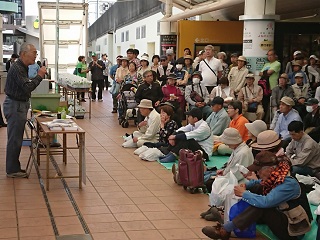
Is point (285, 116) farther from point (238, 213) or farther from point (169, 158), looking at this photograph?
point (238, 213)

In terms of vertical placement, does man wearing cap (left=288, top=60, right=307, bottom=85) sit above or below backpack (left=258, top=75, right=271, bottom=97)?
above

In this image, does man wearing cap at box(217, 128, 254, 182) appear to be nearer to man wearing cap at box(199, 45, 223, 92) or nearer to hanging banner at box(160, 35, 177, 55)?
man wearing cap at box(199, 45, 223, 92)

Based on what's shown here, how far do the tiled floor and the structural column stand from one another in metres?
3.52

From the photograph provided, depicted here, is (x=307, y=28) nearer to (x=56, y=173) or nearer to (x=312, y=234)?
(x=56, y=173)

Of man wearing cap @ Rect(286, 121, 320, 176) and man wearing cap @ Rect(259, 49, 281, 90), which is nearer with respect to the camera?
man wearing cap @ Rect(286, 121, 320, 176)

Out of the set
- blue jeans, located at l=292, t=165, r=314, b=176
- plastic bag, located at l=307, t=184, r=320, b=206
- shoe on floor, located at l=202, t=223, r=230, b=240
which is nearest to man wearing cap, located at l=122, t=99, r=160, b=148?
blue jeans, located at l=292, t=165, r=314, b=176

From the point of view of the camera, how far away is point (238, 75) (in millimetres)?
11688

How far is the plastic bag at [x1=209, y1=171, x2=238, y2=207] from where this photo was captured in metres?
5.79

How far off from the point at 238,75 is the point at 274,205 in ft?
22.8

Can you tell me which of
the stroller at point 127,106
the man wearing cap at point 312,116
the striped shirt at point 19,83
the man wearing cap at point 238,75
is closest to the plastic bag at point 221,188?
the striped shirt at point 19,83

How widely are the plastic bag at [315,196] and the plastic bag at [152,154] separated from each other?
3032mm

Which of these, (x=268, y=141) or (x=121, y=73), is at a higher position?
(x=121, y=73)

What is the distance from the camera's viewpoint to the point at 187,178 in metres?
7.05

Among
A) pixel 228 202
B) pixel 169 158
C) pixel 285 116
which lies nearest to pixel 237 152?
pixel 228 202
